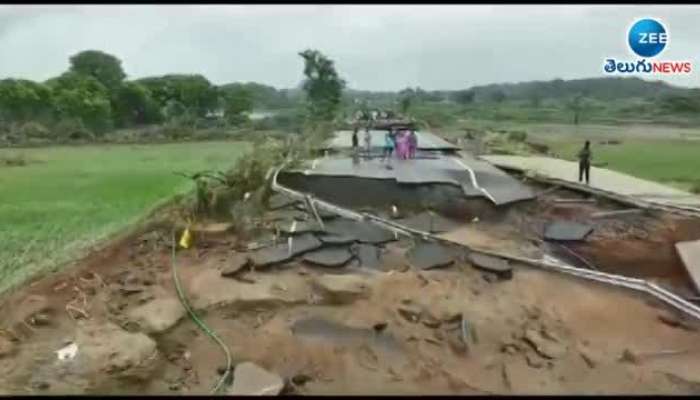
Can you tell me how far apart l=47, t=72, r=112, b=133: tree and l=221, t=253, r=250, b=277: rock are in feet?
75.1

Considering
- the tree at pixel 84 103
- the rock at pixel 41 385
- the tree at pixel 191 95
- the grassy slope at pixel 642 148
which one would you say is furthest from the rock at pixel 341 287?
the tree at pixel 191 95

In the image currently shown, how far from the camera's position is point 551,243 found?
6.85 metres

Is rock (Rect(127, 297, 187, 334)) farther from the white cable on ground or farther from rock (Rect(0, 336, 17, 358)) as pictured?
the white cable on ground

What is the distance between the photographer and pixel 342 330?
461 centimetres

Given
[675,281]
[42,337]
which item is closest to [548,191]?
[675,281]

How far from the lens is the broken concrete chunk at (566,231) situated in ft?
22.7

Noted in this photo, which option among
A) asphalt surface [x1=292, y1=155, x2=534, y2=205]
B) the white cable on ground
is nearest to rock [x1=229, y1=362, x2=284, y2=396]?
the white cable on ground

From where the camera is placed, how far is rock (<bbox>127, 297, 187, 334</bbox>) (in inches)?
176

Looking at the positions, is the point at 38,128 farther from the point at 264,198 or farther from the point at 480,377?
the point at 480,377

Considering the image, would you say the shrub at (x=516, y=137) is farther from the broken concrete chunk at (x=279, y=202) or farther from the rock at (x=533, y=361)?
the rock at (x=533, y=361)

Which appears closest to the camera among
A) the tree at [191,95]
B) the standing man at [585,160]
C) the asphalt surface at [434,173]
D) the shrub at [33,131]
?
the asphalt surface at [434,173]

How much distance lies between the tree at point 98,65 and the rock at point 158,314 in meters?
33.8

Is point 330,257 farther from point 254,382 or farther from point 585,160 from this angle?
point 585,160

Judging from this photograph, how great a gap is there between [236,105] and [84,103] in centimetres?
818
